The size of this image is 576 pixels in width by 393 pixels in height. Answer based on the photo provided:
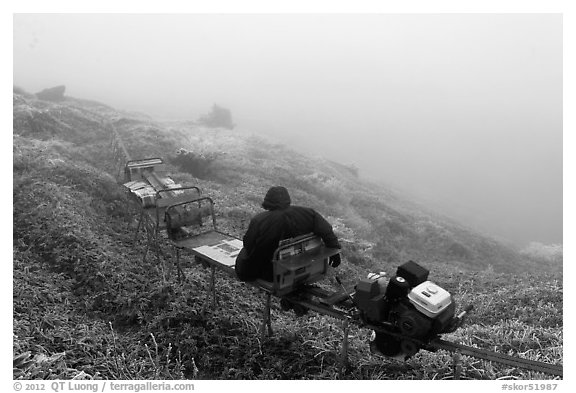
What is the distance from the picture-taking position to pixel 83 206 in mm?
11164

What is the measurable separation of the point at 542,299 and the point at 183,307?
8.43 meters

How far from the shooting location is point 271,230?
19.7 feet

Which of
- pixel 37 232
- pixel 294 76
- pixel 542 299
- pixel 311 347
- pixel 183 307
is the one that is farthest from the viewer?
pixel 294 76

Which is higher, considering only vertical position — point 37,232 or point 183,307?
point 37,232

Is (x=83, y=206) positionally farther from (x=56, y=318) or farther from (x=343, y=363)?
(x=343, y=363)

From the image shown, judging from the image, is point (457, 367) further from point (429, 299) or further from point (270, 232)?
point (270, 232)

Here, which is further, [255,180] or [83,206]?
[255,180]

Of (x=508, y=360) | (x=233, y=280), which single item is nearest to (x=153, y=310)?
(x=233, y=280)

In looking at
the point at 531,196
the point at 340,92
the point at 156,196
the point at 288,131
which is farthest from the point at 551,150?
the point at 156,196

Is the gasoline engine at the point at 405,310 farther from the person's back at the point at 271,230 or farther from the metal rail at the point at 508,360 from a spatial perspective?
the person's back at the point at 271,230

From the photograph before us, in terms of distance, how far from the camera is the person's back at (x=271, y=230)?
6.04 m

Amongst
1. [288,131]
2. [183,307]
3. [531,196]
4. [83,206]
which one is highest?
[83,206]

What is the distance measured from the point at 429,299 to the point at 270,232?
2.35m

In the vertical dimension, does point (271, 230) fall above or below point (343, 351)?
above
